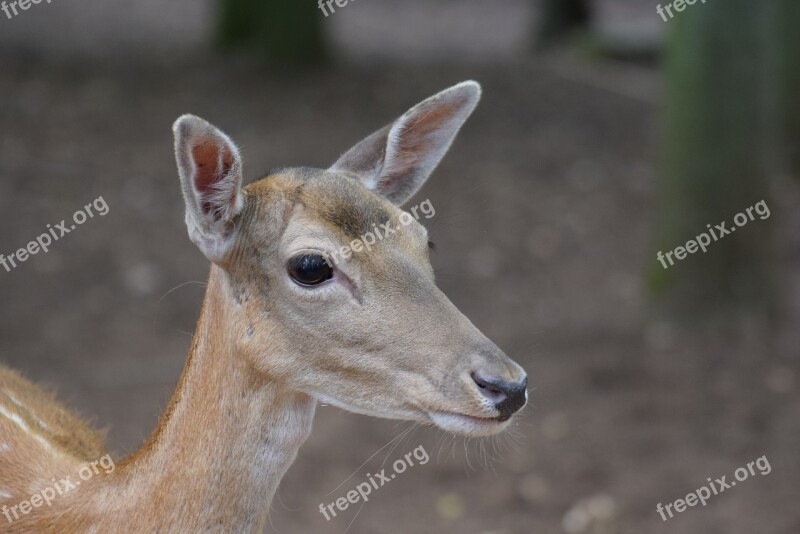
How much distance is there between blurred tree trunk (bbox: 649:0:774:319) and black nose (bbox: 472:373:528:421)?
472cm

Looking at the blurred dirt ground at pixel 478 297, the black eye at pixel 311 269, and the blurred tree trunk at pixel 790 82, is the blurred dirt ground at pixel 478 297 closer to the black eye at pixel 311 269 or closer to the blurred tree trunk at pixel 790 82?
the blurred tree trunk at pixel 790 82

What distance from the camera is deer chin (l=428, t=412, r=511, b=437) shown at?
9.49 feet

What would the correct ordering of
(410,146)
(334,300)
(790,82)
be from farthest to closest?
(790,82)
(410,146)
(334,300)

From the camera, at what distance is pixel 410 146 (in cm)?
367

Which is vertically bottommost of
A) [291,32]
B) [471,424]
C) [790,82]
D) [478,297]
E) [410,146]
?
[790,82]

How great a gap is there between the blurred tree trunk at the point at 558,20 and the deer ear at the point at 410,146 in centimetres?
1233

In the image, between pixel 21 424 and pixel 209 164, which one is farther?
pixel 21 424

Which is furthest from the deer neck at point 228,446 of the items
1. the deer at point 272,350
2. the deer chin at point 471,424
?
the deer chin at point 471,424

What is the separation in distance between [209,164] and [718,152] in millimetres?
4953

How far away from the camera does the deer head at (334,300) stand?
293cm

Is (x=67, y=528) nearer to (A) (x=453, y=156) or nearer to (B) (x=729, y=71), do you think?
(B) (x=729, y=71)

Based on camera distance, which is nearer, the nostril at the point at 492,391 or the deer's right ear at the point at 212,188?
the nostril at the point at 492,391

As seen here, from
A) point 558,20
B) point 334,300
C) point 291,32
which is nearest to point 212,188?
point 334,300

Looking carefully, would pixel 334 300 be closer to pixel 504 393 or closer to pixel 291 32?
pixel 504 393
